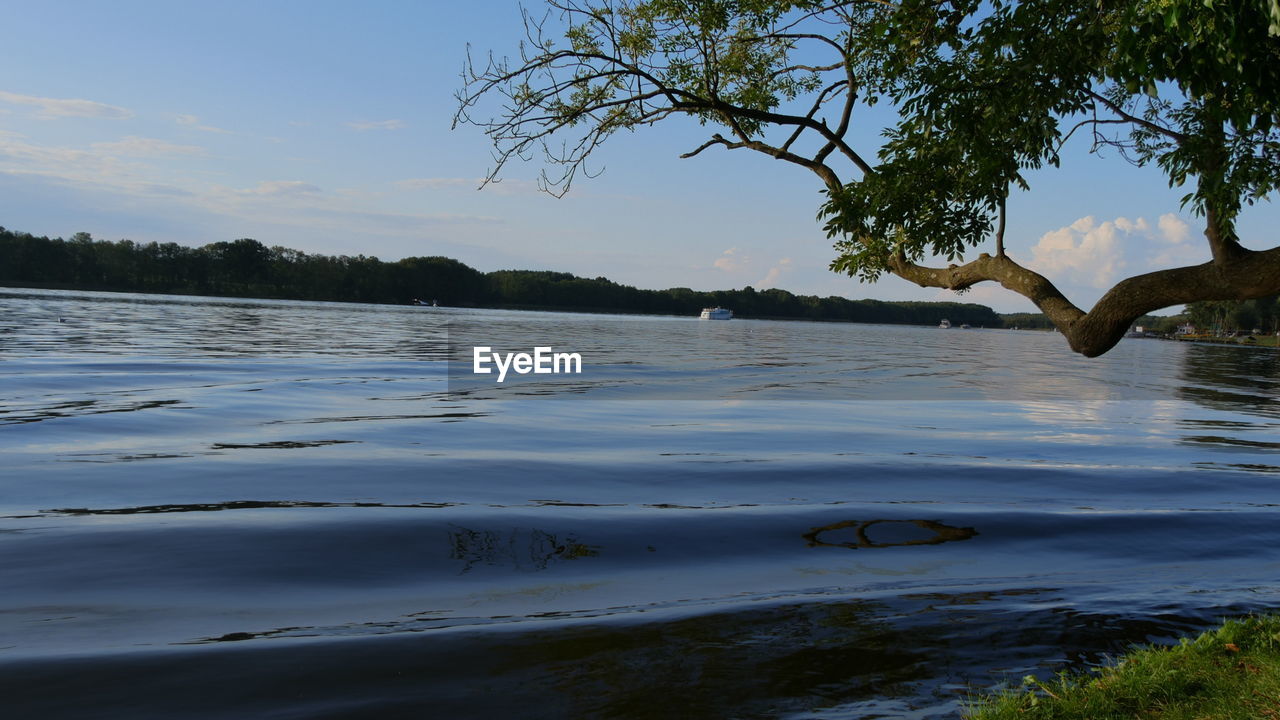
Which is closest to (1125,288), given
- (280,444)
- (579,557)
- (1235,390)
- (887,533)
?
(887,533)

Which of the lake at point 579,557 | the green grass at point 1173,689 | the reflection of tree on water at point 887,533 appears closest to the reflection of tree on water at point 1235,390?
the lake at point 579,557

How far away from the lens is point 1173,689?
5.58 m

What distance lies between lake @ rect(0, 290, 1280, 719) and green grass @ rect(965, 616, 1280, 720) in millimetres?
493

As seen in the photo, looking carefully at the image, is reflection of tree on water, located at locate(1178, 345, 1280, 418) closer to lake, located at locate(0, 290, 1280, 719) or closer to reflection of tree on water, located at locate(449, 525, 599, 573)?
lake, located at locate(0, 290, 1280, 719)

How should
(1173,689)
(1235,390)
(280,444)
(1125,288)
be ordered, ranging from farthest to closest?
(1235,390) → (280,444) → (1125,288) → (1173,689)

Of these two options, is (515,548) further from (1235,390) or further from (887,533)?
(1235,390)

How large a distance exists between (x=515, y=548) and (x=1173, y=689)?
22.1ft

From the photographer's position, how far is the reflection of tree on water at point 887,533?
1087 centimetres

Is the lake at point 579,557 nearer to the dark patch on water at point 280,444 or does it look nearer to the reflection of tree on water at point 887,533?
the reflection of tree on water at point 887,533

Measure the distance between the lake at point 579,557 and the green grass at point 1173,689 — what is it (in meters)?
0.49

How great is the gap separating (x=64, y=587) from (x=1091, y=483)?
15633mm

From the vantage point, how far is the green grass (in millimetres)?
5180

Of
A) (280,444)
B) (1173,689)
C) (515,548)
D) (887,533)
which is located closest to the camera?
(1173,689)

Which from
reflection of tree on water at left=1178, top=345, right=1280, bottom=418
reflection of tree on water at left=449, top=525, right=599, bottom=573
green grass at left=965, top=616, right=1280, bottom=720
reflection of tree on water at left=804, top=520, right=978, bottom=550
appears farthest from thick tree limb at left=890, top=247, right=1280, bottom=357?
reflection of tree on water at left=1178, top=345, right=1280, bottom=418
